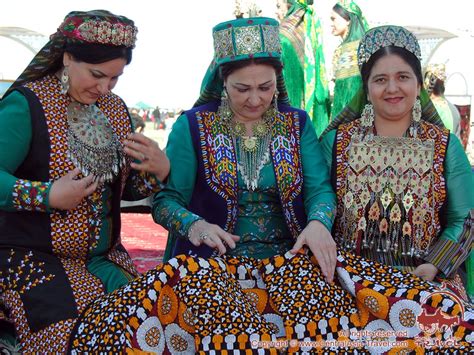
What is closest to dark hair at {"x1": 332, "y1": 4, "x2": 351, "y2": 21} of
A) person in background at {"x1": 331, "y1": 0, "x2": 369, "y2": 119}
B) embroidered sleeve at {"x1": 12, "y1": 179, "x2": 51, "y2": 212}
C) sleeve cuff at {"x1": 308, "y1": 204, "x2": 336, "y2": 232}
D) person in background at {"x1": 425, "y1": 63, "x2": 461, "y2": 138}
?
person in background at {"x1": 331, "y1": 0, "x2": 369, "y2": 119}

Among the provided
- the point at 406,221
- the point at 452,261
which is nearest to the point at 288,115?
the point at 406,221

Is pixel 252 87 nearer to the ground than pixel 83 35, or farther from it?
nearer to the ground

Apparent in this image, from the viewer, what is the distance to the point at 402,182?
3199 millimetres

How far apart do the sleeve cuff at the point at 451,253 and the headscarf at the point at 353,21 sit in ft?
14.2

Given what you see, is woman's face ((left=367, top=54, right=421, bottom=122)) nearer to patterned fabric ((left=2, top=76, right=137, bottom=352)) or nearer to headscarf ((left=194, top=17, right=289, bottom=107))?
headscarf ((left=194, top=17, right=289, bottom=107))

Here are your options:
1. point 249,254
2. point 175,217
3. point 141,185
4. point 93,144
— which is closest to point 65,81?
point 93,144

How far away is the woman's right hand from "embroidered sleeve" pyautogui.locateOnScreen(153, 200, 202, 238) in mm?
401

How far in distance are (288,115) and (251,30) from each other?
44 cm

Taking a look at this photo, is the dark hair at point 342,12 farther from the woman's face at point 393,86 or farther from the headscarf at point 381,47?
the woman's face at point 393,86

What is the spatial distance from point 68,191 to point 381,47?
149cm

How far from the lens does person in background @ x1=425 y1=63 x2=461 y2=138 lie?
838cm

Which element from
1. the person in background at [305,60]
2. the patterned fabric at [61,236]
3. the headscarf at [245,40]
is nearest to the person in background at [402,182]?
the headscarf at [245,40]

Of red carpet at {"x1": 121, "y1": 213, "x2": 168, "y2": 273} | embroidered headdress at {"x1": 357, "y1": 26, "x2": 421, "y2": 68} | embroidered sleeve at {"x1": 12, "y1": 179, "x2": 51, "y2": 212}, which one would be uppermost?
embroidered headdress at {"x1": 357, "y1": 26, "x2": 421, "y2": 68}

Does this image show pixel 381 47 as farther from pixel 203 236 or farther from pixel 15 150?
pixel 15 150
